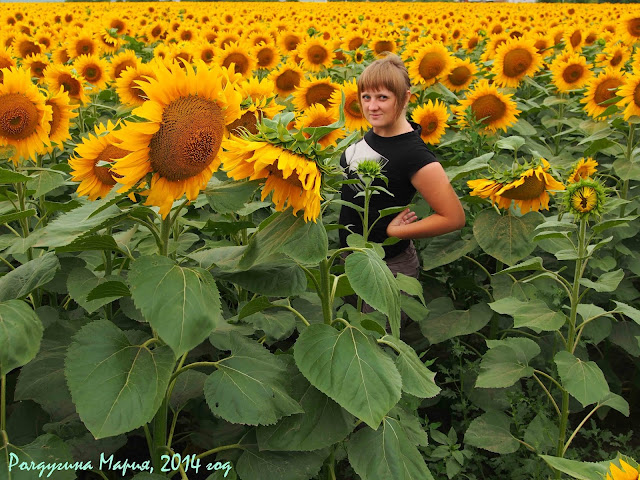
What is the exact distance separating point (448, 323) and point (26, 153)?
2.08 m

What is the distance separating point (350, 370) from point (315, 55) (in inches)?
182

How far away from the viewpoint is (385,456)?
67.3 inches

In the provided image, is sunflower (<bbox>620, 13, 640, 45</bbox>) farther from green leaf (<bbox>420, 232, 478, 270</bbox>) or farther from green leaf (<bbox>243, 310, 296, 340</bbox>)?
green leaf (<bbox>243, 310, 296, 340</bbox>)

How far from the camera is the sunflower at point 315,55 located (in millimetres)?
5699

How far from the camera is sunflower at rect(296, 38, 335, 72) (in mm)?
5699

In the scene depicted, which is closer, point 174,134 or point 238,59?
point 174,134

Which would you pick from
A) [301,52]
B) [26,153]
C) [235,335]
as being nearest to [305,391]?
[235,335]

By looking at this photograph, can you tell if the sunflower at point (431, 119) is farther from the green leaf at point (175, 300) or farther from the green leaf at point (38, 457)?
the green leaf at point (38, 457)

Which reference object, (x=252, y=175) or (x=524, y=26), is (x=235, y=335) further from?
(x=524, y=26)

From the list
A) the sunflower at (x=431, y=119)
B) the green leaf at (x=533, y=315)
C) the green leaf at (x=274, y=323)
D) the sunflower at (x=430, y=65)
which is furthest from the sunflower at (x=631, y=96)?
the green leaf at (x=274, y=323)

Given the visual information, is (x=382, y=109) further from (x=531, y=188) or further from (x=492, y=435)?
(x=492, y=435)

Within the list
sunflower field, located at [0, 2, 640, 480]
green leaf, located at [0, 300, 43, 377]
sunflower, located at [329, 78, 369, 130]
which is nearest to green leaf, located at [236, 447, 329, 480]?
sunflower field, located at [0, 2, 640, 480]

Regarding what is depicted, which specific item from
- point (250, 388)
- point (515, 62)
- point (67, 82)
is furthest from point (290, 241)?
point (515, 62)

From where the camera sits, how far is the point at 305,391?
1.75m
